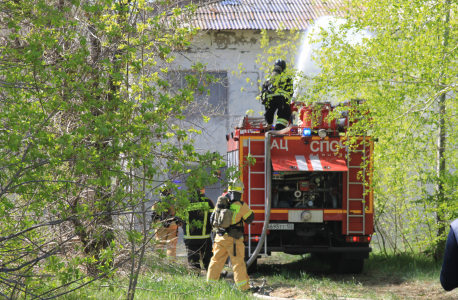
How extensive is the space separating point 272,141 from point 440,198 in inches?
130

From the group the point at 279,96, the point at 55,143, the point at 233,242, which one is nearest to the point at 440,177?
the point at 279,96

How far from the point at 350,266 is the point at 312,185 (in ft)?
5.39

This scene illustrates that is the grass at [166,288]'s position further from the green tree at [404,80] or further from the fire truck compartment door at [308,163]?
the green tree at [404,80]

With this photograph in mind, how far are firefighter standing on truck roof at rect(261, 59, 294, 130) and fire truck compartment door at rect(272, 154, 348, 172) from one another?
2.77ft

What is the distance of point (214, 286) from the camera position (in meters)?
6.45

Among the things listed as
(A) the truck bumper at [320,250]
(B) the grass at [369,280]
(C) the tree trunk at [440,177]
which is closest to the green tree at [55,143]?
(B) the grass at [369,280]

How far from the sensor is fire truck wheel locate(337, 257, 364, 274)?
28.4 ft

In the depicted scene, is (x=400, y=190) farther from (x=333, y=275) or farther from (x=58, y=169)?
(x=58, y=169)

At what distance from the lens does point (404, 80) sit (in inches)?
299

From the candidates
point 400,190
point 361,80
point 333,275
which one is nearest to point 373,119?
point 361,80

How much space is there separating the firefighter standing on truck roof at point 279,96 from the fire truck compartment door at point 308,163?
845 millimetres

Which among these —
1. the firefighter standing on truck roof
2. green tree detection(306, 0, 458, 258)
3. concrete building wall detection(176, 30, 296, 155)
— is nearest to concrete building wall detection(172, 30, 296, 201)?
concrete building wall detection(176, 30, 296, 155)

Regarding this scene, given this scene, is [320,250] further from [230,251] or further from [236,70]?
[236,70]

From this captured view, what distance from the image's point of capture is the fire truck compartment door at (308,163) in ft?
26.0
